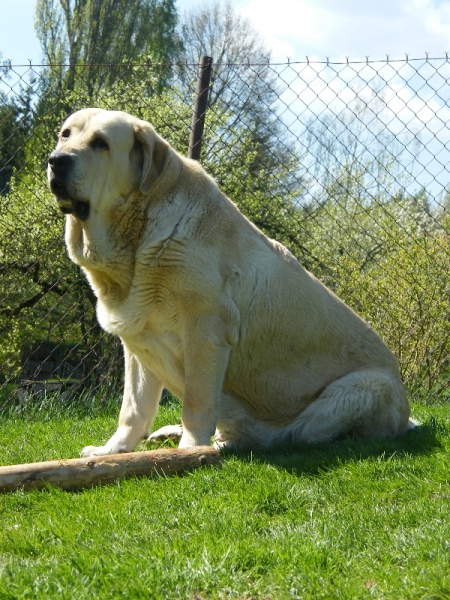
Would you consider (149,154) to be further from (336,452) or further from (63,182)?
(336,452)

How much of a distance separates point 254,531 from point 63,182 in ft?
7.00

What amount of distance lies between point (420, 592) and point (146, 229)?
2.59m

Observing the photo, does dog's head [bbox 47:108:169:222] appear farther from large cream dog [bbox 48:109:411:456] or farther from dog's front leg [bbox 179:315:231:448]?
dog's front leg [bbox 179:315:231:448]

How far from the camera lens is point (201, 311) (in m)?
4.10

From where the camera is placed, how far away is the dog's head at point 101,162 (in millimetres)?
3947

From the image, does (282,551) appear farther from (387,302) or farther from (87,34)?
(87,34)

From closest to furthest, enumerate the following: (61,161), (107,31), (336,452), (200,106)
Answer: (61,161) < (336,452) < (200,106) < (107,31)

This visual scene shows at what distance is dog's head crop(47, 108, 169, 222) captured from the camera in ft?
13.0

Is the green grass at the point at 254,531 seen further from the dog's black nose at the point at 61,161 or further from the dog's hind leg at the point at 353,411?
the dog's black nose at the point at 61,161

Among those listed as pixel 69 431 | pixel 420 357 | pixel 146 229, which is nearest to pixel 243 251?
pixel 146 229

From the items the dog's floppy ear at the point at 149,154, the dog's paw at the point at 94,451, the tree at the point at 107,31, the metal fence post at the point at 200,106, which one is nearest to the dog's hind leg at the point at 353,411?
the dog's paw at the point at 94,451

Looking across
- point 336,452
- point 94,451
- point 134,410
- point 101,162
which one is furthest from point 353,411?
point 101,162

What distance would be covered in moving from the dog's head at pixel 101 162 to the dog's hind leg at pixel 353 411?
165cm

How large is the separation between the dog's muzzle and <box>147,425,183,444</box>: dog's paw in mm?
1483
